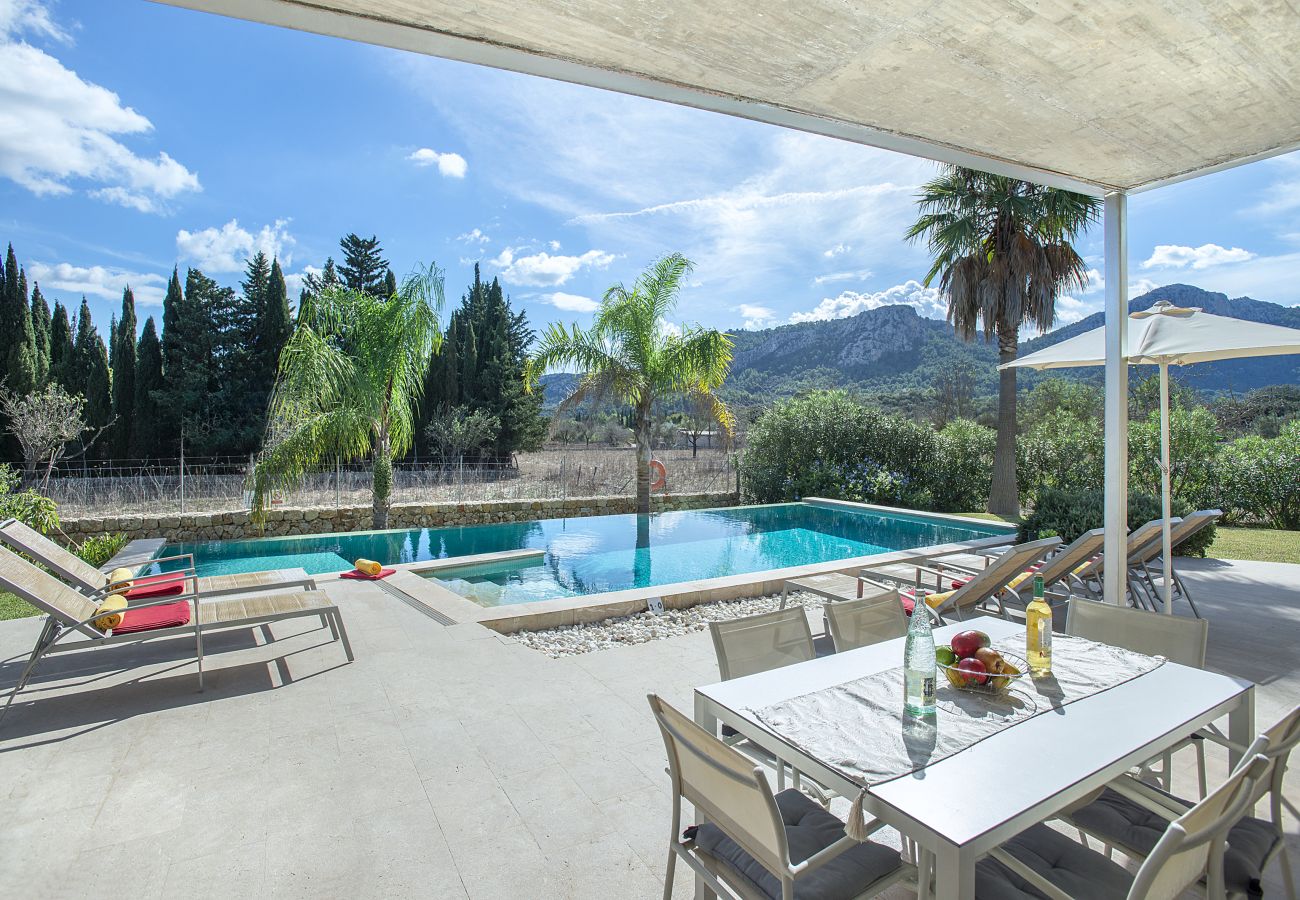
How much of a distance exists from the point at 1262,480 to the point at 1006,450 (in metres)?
3.64

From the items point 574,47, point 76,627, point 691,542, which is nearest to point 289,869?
point 76,627

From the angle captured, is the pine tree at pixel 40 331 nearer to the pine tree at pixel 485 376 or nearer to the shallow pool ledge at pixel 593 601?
the pine tree at pixel 485 376

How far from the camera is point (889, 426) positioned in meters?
13.8

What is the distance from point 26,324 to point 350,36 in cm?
2093

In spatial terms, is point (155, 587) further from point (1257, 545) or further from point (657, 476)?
point (1257, 545)

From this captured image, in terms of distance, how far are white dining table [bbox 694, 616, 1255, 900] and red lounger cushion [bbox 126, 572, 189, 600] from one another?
3889 mm

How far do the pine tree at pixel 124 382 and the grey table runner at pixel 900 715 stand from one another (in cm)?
2295

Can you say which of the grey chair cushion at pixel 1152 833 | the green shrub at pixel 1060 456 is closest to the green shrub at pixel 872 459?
the green shrub at pixel 1060 456

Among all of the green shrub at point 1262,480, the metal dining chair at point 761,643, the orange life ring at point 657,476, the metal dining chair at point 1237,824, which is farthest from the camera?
the orange life ring at point 657,476

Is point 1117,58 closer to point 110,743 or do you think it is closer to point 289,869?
point 289,869

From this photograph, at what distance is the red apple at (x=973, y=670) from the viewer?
2.05m

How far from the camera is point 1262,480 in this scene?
10.6 metres

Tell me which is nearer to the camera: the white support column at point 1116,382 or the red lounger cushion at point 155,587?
the red lounger cushion at point 155,587

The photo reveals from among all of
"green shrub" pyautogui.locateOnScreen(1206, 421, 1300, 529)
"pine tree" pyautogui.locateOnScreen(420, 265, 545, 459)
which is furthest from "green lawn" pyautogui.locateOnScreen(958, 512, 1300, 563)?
"pine tree" pyautogui.locateOnScreen(420, 265, 545, 459)
